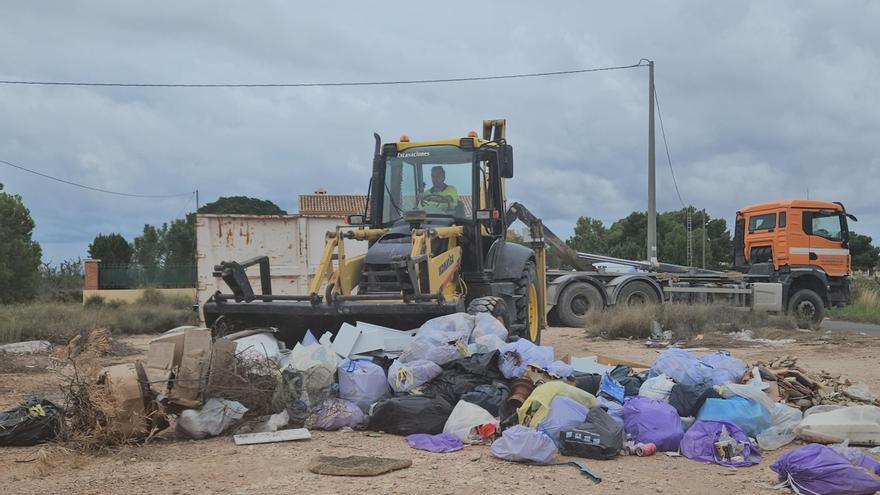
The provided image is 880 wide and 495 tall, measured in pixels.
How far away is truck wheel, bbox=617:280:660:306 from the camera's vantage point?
1573 centimetres

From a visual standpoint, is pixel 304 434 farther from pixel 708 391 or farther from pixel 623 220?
pixel 623 220

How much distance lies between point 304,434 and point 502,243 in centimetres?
445

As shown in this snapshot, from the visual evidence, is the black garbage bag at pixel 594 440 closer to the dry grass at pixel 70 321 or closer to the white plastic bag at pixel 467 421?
the white plastic bag at pixel 467 421

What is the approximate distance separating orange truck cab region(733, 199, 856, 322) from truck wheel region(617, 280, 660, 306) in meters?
2.24

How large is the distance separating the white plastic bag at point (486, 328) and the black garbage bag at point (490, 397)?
0.69 meters

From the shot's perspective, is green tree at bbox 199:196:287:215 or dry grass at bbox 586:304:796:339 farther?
green tree at bbox 199:196:287:215

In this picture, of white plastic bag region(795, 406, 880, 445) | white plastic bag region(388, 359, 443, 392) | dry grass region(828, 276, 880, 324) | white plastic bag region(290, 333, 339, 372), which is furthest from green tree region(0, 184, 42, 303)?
dry grass region(828, 276, 880, 324)

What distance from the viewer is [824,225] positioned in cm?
1578

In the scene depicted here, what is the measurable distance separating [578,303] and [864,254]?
31.4m

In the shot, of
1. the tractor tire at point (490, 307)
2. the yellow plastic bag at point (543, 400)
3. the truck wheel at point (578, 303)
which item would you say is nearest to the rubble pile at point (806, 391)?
the yellow plastic bag at point (543, 400)

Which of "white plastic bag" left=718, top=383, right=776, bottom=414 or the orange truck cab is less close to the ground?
the orange truck cab

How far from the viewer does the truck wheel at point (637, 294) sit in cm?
1573

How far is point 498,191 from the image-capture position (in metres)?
8.94

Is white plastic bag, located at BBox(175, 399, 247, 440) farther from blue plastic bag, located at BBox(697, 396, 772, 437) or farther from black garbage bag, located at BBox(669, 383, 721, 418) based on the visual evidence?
blue plastic bag, located at BBox(697, 396, 772, 437)
